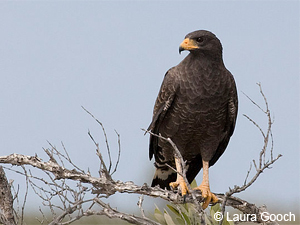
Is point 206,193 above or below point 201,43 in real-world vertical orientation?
below

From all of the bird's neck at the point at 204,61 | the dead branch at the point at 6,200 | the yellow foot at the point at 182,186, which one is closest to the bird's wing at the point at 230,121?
the bird's neck at the point at 204,61

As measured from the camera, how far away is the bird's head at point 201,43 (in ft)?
18.3

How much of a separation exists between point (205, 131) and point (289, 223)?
242 inches

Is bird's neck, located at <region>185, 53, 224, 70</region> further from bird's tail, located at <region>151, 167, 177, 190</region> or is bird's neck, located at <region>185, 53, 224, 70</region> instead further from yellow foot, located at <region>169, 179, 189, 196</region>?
bird's tail, located at <region>151, 167, 177, 190</region>

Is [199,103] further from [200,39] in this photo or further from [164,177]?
[164,177]

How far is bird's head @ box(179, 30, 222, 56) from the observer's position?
5.59 meters

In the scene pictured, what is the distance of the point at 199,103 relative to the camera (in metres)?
5.57

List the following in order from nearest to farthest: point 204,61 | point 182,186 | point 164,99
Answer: point 182,186 < point 204,61 < point 164,99

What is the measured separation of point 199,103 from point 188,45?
710 millimetres

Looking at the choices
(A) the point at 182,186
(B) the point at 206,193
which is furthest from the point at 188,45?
(B) the point at 206,193

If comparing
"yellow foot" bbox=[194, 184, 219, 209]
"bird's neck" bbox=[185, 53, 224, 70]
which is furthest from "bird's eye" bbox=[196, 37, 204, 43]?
"yellow foot" bbox=[194, 184, 219, 209]

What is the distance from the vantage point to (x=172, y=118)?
18.9 ft

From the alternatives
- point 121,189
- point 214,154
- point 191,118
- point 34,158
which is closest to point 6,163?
point 34,158

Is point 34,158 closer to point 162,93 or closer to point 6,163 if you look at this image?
point 6,163
